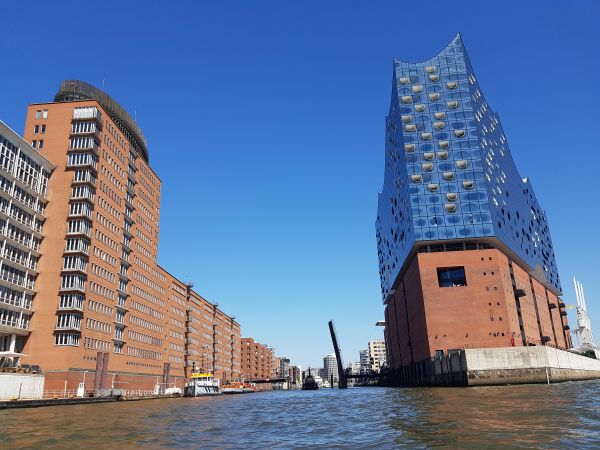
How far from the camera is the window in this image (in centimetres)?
10619

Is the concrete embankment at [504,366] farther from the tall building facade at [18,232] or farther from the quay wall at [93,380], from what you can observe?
the tall building facade at [18,232]

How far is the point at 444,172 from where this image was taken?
109812mm

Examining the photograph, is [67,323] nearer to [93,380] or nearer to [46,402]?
[93,380]

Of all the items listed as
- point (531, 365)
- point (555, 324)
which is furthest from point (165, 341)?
point (555, 324)

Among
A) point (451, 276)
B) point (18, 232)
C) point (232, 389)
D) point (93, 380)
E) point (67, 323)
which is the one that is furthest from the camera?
point (232, 389)

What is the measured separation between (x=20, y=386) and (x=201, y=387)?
237ft

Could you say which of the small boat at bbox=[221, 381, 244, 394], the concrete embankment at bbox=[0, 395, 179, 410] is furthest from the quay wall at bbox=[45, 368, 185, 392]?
the small boat at bbox=[221, 381, 244, 394]

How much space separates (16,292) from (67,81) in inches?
1881

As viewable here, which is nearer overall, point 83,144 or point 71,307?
point 71,307

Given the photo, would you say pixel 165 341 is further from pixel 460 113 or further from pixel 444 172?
pixel 460 113

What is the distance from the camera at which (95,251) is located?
93.5 meters

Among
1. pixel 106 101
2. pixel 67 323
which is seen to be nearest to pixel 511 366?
pixel 67 323

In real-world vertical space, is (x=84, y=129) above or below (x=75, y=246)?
above

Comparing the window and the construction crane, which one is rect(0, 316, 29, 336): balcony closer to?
the window
